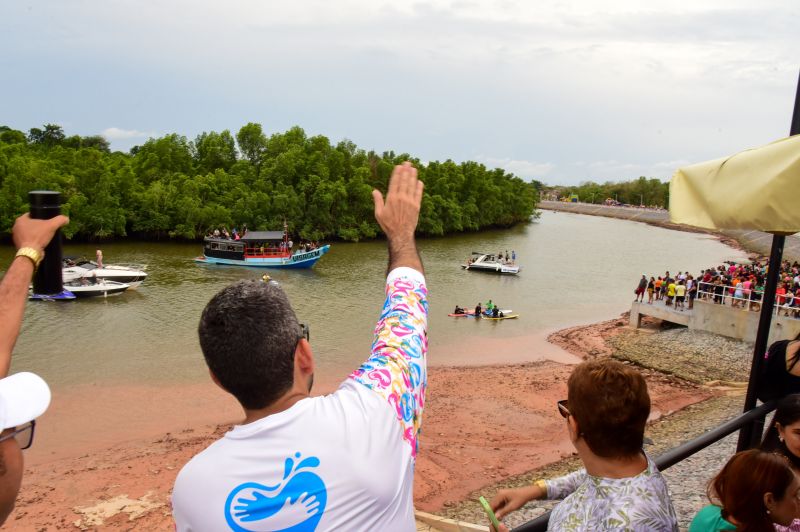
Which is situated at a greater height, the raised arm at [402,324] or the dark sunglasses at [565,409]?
the raised arm at [402,324]

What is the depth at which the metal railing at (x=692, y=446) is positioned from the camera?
2.19m

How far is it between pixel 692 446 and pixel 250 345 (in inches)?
89.1

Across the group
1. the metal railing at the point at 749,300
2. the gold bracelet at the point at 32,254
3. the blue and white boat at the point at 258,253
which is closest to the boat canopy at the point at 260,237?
the blue and white boat at the point at 258,253

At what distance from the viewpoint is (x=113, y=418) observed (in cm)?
1438

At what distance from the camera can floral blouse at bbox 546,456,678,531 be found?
1.90 m

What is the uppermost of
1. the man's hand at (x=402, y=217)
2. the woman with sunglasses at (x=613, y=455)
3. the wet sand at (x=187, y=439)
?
the man's hand at (x=402, y=217)

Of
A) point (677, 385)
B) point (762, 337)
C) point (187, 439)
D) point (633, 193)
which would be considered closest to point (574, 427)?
point (762, 337)

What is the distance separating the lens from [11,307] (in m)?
1.86

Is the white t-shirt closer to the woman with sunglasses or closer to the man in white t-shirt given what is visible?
the man in white t-shirt

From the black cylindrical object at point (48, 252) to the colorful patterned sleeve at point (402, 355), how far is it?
1553mm

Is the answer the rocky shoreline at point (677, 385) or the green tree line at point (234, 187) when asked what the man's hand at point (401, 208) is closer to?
the rocky shoreline at point (677, 385)

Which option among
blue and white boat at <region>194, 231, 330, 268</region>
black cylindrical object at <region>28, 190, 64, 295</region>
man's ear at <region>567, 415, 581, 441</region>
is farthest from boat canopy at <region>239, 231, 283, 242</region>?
man's ear at <region>567, 415, 581, 441</region>

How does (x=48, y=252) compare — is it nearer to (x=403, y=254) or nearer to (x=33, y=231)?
(x=33, y=231)

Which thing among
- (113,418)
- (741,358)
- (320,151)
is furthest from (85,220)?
(741,358)
